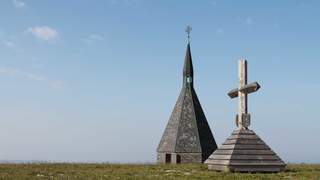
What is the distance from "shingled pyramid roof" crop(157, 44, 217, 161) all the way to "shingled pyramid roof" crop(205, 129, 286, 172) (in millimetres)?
23175

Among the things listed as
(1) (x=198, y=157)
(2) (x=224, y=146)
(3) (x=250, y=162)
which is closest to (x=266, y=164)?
(3) (x=250, y=162)

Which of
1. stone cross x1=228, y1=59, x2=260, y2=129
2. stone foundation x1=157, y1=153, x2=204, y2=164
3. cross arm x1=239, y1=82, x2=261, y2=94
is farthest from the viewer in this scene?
stone foundation x1=157, y1=153, x2=204, y2=164

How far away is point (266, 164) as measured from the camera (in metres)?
A: 23.7

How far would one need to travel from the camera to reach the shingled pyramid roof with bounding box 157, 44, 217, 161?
48.1 m

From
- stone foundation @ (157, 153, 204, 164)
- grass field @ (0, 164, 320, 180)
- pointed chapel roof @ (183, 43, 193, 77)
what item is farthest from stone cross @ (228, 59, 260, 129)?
pointed chapel roof @ (183, 43, 193, 77)

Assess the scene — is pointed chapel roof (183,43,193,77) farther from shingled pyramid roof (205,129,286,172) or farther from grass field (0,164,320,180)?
grass field (0,164,320,180)

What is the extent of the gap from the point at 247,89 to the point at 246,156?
10.8 ft

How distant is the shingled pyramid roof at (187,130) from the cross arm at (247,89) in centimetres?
2333

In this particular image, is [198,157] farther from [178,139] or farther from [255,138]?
[255,138]

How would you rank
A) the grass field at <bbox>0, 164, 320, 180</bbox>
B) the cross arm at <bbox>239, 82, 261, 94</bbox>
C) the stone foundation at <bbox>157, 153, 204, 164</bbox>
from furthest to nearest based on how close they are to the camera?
the stone foundation at <bbox>157, 153, 204, 164</bbox>
the cross arm at <bbox>239, 82, 261, 94</bbox>
the grass field at <bbox>0, 164, 320, 180</bbox>

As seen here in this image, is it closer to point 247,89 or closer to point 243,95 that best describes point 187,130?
point 243,95

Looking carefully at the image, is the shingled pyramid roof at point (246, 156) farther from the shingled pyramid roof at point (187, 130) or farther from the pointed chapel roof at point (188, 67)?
the pointed chapel roof at point (188, 67)

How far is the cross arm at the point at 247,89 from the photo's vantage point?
75.2 ft

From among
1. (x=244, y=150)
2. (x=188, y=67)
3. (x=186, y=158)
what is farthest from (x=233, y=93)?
(x=188, y=67)
